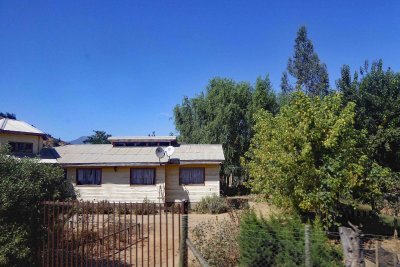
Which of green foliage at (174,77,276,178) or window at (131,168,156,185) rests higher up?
green foliage at (174,77,276,178)

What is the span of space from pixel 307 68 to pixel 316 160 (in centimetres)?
2513

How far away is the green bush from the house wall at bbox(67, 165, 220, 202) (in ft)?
2.66

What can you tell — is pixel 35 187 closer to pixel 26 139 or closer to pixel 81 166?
pixel 81 166

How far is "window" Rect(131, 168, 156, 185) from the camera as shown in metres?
22.1

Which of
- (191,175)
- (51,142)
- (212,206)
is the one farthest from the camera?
(51,142)

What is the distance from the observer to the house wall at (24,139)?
69.4 feet

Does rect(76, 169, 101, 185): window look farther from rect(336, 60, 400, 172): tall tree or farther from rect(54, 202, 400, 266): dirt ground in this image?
rect(336, 60, 400, 172): tall tree

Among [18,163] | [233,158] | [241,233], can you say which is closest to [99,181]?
[233,158]

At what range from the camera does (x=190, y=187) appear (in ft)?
72.4

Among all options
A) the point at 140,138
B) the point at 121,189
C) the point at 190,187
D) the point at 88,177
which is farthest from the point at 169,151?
the point at 88,177

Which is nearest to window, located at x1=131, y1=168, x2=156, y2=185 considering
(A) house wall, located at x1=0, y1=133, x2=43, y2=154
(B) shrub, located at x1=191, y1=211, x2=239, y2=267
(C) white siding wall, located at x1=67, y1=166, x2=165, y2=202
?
(C) white siding wall, located at x1=67, y1=166, x2=165, y2=202

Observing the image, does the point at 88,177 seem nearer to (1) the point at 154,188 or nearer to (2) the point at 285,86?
(1) the point at 154,188

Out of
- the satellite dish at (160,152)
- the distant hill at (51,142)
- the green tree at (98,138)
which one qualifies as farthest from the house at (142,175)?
the green tree at (98,138)

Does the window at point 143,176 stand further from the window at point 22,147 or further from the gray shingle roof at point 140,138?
the window at point 22,147
